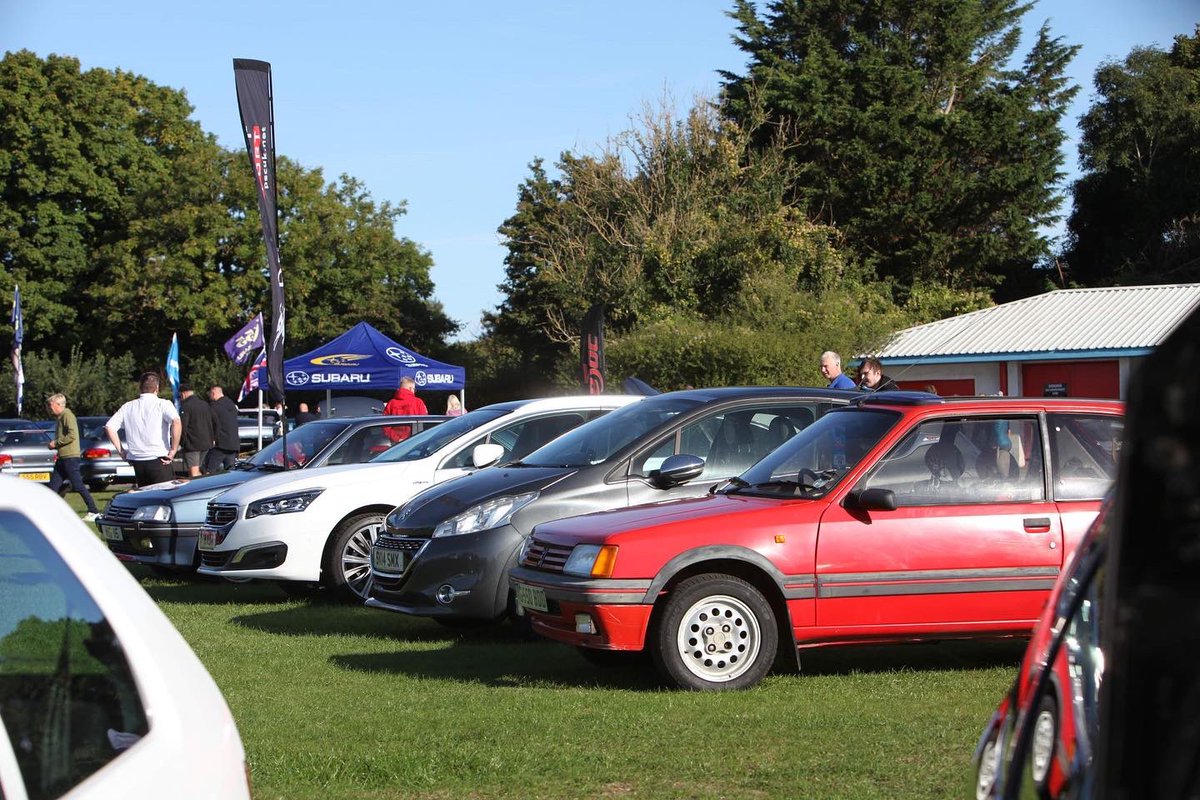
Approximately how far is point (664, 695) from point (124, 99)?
179ft

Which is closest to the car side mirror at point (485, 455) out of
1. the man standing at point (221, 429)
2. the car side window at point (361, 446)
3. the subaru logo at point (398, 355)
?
the car side window at point (361, 446)

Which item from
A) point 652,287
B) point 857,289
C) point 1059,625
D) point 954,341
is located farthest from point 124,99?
point 1059,625

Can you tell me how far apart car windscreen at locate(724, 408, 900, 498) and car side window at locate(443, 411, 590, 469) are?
3515 millimetres

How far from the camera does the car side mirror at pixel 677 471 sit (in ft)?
29.6

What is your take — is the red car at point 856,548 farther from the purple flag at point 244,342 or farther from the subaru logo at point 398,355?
the purple flag at point 244,342

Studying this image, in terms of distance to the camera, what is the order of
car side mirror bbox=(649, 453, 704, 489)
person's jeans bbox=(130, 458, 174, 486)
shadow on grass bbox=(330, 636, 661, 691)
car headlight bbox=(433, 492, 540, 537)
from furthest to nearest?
1. person's jeans bbox=(130, 458, 174, 486)
2. car headlight bbox=(433, 492, 540, 537)
3. car side mirror bbox=(649, 453, 704, 489)
4. shadow on grass bbox=(330, 636, 661, 691)

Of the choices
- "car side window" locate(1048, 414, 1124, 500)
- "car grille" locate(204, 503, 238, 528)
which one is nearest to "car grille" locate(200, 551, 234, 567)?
"car grille" locate(204, 503, 238, 528)

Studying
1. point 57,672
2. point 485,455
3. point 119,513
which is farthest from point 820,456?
point 119,513

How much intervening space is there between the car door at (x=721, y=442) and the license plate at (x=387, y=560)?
5.33 ft

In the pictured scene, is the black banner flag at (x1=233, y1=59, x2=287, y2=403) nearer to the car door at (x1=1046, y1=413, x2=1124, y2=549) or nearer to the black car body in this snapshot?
the black car body

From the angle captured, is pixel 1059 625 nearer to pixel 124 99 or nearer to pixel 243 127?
pixel 243 127

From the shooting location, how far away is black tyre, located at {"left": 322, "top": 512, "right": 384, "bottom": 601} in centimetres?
1171

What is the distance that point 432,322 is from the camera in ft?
204

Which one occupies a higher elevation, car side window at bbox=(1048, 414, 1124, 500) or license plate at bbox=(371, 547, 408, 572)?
car side window at bbox=(1048, 414, 1124, 500)
